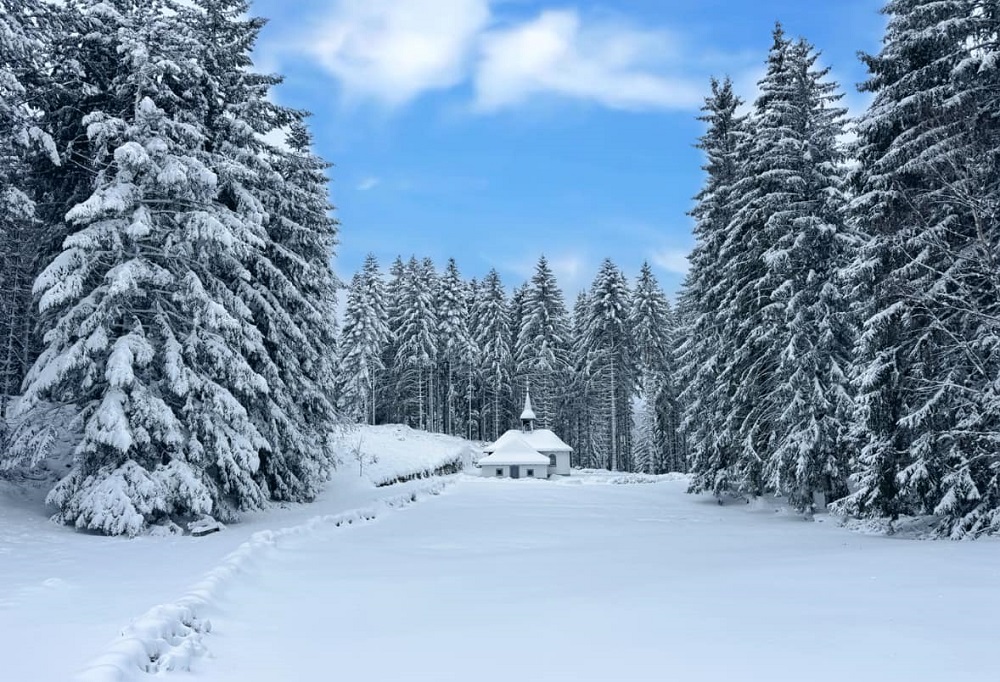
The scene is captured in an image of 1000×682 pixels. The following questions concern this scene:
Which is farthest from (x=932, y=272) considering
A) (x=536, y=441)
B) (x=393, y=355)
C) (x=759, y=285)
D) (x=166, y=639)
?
(x=393, y=355)

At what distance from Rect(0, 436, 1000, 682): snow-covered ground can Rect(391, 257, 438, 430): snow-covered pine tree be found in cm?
4196

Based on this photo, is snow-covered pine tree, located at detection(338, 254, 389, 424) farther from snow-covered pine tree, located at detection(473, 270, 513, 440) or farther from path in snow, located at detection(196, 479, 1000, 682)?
path in snow, located at detection(196, 479, 1000, 682)

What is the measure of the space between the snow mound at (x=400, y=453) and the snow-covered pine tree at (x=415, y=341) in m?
7.28

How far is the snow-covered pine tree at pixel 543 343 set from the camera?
5975 cm

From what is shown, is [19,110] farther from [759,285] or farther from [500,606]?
[759,285]

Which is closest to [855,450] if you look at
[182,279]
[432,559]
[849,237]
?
[849,237]

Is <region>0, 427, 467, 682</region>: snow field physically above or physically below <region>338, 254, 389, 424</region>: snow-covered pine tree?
below

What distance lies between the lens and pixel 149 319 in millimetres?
17312

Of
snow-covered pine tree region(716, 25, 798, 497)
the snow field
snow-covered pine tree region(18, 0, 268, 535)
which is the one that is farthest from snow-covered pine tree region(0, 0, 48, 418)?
snow-covered pine tree region(716, 25, 798, 497)

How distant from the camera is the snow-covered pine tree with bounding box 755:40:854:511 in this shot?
20.6 m

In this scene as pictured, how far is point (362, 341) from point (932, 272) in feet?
149

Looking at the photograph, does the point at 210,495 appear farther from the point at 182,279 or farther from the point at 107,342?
the point at 182,279

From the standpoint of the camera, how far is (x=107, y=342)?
15.5 m

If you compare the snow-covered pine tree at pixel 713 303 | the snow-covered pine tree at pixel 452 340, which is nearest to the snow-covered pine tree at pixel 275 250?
the snow-covered pine tree at pixel 713 303
